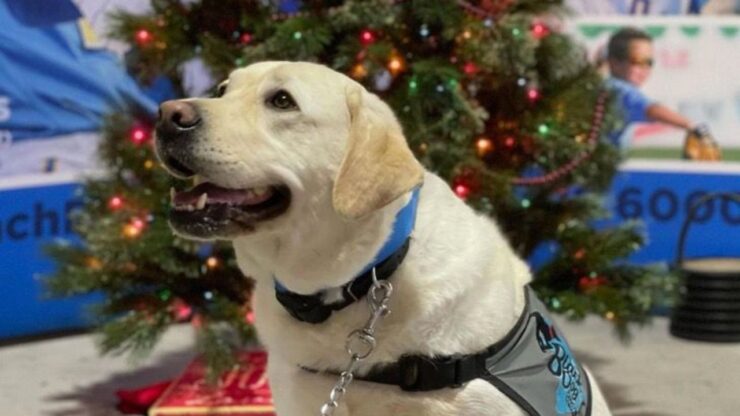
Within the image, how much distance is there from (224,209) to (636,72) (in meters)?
2.29

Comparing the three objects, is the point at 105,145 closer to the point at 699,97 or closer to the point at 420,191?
the point at 420,191

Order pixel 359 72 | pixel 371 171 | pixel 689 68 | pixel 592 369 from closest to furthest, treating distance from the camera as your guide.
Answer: pixel 371 171, pixel 359 72, pixel 592 369, pixel 689 68

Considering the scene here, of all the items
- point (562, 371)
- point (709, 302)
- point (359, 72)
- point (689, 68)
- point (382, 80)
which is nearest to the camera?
point (562, 371)

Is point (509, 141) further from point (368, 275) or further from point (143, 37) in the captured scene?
point (368, 275)

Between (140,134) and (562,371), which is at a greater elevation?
(140,134)

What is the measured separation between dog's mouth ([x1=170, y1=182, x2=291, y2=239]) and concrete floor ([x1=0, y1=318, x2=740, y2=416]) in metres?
1.37

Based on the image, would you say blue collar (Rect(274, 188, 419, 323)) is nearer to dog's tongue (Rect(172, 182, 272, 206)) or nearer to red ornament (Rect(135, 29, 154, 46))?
dog's tongue (Rect(172, 182, 272, 206))

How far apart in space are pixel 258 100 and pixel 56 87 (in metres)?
1.91

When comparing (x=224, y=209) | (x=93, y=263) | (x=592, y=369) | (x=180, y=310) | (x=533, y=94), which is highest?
(x=533, y=94)

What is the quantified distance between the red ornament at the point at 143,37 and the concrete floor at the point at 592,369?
3.06 feet

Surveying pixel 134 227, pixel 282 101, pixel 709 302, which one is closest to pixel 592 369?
pixel 709 302

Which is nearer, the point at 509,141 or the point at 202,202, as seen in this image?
the point at 202,202

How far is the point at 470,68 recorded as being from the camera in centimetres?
214

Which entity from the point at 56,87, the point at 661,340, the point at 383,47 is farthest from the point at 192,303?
the point at 661,340
